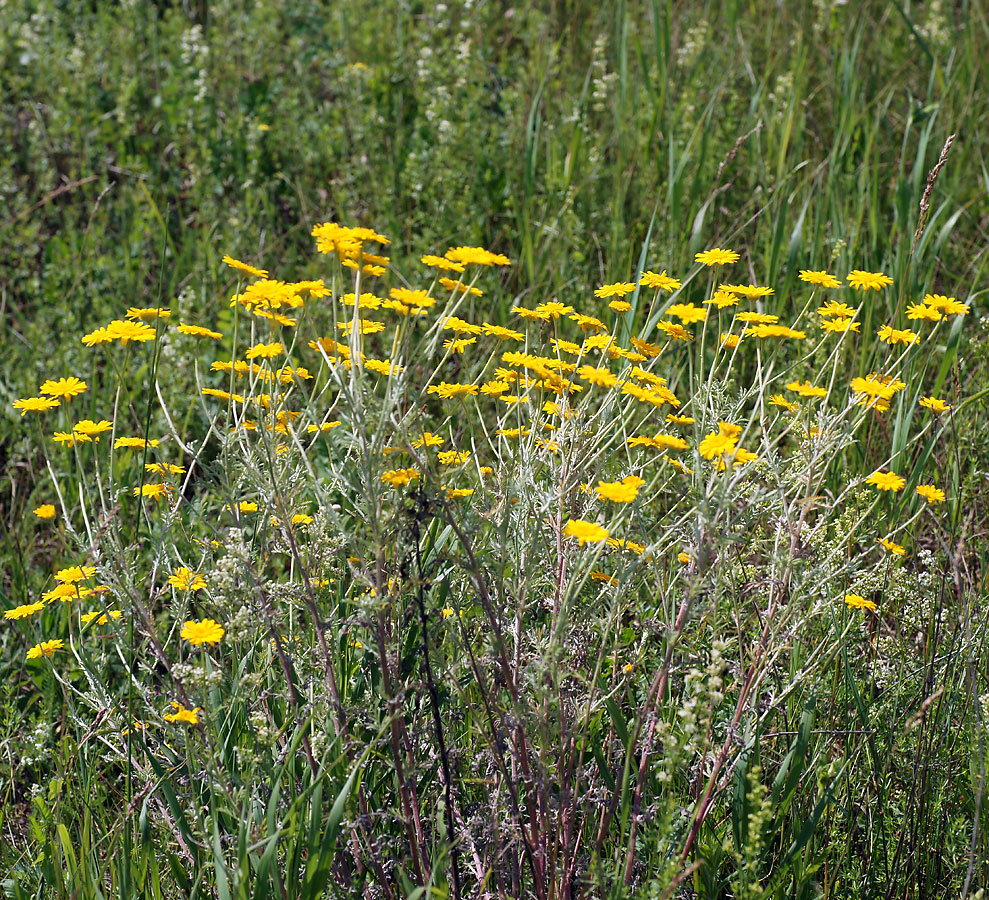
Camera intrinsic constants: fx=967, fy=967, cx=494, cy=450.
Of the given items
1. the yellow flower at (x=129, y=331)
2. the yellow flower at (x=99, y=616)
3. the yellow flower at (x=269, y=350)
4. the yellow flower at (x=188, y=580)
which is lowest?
the yellow flower at (x=99, y=616)

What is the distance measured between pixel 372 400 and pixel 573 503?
18.5 inches

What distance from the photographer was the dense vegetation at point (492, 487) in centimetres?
146

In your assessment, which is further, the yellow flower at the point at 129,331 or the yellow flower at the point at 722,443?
the yellow flower at the point at 129,331

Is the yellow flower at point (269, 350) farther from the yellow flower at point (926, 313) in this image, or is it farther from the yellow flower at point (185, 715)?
the yellow flower at point (926, 313)

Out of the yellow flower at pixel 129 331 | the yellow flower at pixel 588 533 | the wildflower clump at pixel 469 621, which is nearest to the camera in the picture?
the yellow flower at pixel 588 533

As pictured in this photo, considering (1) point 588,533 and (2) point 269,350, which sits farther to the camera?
(2) point 269,350

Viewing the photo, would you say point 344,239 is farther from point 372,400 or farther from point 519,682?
point 519,682

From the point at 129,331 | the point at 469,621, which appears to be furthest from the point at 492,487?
the point at 129,331

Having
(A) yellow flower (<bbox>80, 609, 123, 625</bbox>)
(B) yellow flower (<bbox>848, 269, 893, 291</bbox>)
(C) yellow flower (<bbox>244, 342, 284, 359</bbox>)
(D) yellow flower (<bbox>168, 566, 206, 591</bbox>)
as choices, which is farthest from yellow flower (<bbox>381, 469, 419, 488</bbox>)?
(B) yellow flower (<bbox>848, 269, 893, 291</bbox>)

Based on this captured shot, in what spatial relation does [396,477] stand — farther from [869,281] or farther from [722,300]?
[869,281]

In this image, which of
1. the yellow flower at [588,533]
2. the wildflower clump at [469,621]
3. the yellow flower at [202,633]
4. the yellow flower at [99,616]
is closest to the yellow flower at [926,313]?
the wildflower clump at [469,621]

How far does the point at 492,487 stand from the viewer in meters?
1.91

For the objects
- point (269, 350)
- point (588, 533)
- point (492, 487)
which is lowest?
point (492, 487)

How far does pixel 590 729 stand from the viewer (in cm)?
179
